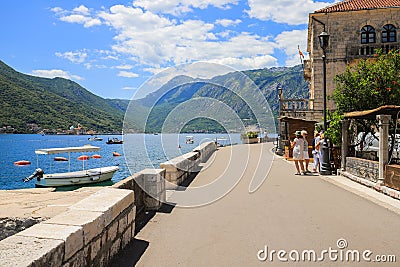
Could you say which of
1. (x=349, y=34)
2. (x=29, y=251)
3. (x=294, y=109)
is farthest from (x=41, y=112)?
(x=29, y=251)

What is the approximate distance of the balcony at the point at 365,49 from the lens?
83.2 feet

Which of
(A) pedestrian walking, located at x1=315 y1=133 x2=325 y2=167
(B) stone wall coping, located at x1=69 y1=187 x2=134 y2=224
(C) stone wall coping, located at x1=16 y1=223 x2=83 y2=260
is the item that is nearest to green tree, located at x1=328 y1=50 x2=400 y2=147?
(A) pedestrian walking, located at x1=315 y1=133 x2=325 y2=167

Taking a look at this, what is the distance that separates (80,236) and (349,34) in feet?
88.7

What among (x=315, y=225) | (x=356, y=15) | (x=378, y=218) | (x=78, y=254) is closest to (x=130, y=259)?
(x=78, y=254)

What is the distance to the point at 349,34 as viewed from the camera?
86.4 ft

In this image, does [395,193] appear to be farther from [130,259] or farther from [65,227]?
[65,227]

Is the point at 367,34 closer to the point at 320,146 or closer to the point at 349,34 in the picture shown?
the point at 349,34

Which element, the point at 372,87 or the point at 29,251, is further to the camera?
the point at 372,87

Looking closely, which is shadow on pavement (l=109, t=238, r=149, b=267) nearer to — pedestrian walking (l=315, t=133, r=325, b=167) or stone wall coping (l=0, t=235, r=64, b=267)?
stone wall coping (l=0, t=235, r=64, b=267)

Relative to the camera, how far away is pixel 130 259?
16.3 ft

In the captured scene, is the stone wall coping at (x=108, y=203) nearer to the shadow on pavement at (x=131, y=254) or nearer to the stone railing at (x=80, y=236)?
the stone railing at (x=80, y=236)

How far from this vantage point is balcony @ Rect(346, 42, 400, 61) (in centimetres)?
2536

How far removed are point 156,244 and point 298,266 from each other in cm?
220

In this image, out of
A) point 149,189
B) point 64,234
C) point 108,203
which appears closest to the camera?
point 64,234
